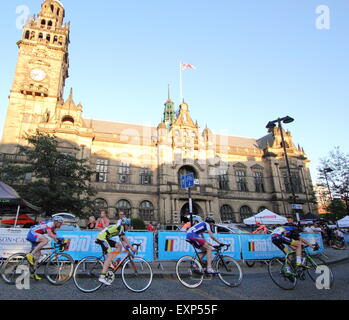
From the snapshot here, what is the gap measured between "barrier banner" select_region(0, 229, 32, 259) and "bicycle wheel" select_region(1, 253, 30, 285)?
11.5ft

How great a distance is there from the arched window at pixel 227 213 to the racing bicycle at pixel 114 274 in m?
29.6

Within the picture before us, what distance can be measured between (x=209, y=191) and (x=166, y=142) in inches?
360

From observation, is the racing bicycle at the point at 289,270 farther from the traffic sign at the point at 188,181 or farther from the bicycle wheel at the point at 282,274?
the traffic sign at the point at 188,181

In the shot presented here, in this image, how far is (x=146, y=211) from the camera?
30.4m

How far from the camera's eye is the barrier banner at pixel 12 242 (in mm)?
9773

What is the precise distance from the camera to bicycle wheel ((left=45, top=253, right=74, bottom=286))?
6617 millimetres

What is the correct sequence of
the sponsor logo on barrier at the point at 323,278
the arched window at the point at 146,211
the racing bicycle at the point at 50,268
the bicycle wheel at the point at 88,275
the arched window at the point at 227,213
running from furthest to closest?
the arched window at the point at 227,213
the arched window at the point at 146,211
the sponsor logo on barrier at the point at 323,278
the racing bicycle at the point at 50,268
the bicycle wheel at the point at 88,275

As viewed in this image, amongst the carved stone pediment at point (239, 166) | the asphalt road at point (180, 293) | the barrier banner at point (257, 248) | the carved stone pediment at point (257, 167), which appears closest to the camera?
the asphalt road at point (180, 293)

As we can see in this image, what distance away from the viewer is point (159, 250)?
10633 millimetres

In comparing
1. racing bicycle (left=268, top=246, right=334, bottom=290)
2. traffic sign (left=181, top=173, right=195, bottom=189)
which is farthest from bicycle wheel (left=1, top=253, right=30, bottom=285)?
traffic sign (left=181, top=173, right=195, bottom=189)

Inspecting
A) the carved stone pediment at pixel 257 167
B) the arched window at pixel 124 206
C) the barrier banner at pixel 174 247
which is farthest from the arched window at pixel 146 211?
the barrier banner at pixel 174 247

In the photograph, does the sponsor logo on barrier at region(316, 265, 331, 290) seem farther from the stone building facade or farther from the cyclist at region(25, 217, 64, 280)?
the stone building facade

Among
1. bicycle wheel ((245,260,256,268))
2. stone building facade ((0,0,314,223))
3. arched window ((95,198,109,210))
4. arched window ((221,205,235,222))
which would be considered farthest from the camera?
arched window ((221,205,235,222))

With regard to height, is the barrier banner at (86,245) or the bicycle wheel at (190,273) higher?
the barrier banner at (86,245)
